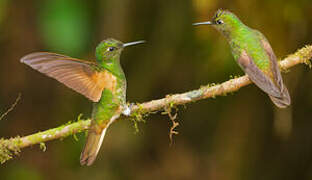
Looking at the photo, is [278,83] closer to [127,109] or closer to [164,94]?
[127,109]

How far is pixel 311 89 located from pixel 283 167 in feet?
2.56

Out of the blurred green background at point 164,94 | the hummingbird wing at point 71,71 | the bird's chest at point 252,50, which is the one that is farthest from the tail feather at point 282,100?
the blurred green background at point 164,94

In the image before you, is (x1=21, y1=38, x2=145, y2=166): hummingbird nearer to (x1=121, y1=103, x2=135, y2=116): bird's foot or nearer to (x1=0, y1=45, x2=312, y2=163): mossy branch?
(x1=121, y1=103, x2=135, y2=116): bird's foot

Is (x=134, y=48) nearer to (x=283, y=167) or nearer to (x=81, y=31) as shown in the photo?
(x=81, y=31)

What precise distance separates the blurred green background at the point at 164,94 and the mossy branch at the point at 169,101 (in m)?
1.29

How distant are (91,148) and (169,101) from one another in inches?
19.1

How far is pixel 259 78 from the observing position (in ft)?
6.59

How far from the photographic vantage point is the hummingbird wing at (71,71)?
182cm

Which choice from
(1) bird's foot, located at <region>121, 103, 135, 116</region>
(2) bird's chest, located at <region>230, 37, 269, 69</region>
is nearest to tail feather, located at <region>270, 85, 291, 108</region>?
(2) bird's chest, located at <region>230, 37, 269, 69</region>

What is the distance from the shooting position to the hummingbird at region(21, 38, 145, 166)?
6.37 ft

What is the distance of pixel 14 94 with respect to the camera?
14.9ft

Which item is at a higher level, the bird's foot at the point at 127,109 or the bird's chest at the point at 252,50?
the bird's chest at the point at 252,50

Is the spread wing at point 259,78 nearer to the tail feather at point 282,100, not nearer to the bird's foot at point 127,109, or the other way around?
the tail feather at point 282,100

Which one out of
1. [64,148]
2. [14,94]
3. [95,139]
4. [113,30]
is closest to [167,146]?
[64,148]
